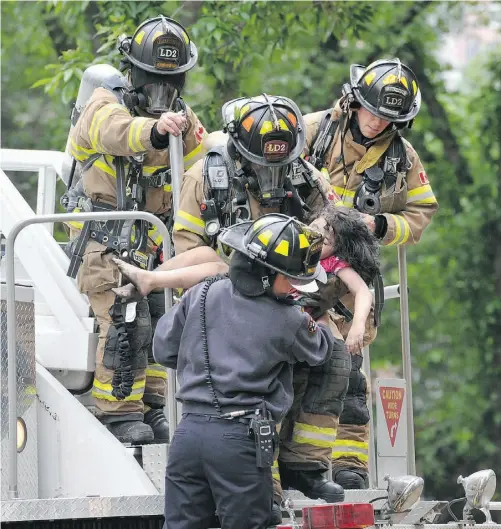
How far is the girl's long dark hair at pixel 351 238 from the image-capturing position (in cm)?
594

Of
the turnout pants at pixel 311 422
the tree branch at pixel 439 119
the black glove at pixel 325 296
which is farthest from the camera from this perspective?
the tree branch at pixel 439 119

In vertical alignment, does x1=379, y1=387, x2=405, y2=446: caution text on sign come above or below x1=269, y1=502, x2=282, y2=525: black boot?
above

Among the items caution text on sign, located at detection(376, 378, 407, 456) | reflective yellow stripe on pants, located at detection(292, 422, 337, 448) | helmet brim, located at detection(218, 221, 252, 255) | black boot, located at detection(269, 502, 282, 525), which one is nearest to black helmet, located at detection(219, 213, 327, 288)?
helmet brim, located at detection(218, 221, 252, 255)

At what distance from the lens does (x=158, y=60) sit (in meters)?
6.55

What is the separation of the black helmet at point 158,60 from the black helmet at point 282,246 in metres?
1.53

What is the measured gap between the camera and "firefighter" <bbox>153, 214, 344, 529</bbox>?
5.09 meters

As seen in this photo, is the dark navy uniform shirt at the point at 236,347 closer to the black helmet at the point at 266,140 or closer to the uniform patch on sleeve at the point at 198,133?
the black helmet at the point at 266,140

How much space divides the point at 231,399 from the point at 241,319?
0.29m

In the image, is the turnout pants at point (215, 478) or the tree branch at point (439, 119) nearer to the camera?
the turnout pants at point (215, 478)

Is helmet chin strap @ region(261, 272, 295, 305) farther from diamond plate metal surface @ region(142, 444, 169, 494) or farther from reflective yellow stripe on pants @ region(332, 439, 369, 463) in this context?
reflective yellow stripe on pants @ region(332, 439, 369, 463)

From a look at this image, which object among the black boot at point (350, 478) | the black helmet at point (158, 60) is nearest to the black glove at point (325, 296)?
the black boot at point (350, 478)

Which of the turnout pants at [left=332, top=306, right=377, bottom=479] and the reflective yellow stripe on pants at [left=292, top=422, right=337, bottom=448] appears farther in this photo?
the turnout pants at [left=332, top=306, right=377, bottom=479]

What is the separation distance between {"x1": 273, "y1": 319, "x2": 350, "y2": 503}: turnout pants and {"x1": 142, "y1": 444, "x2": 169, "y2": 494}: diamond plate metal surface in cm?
53

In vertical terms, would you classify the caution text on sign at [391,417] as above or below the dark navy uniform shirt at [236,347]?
below
